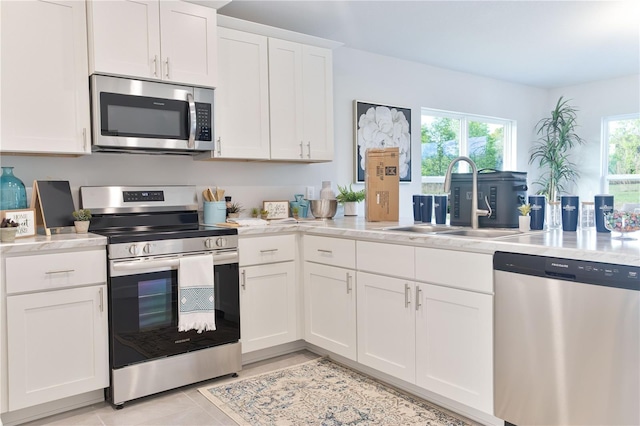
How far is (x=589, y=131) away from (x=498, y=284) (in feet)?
15.5

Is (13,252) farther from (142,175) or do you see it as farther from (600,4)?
(600,4)

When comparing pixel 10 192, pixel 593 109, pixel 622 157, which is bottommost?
pixel 10 192

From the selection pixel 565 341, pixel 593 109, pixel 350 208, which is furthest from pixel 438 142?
pixel 565 341

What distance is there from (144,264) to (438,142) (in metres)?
3.42

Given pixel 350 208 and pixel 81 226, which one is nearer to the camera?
pixel 81 226

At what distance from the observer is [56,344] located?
231 centimetres

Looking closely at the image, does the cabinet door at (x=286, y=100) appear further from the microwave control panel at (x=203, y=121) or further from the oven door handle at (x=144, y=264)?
the oven door handle at (x=144, y=264)

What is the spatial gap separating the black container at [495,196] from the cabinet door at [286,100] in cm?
117

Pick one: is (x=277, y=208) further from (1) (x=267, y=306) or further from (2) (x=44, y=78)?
Result: (2) (x=44, y=78)

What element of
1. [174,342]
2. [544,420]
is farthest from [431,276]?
[174,342]

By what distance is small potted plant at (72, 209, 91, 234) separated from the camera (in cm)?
262

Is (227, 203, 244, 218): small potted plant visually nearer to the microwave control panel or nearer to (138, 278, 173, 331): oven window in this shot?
the microwave control panel

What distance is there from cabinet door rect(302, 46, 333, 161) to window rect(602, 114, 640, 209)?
3.94 m

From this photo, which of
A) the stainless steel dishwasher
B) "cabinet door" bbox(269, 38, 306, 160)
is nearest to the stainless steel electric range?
"cabinet door" bbox(269, 38, 306, 160)
